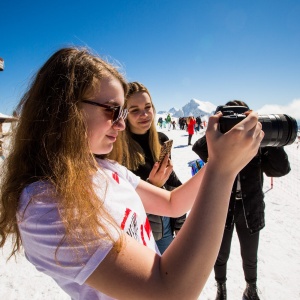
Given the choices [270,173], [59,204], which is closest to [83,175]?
[59,204]

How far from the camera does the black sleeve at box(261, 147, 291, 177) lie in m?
2.17

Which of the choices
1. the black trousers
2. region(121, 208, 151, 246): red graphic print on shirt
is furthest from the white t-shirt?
the black trousers

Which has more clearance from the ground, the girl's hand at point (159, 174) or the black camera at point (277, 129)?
the black camera at point (277, 129)

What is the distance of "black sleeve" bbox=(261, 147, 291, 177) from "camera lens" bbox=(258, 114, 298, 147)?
35.9 inches

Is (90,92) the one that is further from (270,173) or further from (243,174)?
(270,173)

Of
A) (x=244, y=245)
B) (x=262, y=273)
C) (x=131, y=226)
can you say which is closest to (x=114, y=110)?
(x=131, y=226)

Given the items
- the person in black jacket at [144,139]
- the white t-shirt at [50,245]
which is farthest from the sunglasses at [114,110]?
the person in black jacket at [144,139]

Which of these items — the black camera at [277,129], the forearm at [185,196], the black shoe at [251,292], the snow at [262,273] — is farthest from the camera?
the snow at [262,273]

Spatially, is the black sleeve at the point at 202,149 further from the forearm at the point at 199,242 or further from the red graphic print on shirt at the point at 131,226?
the forearm at the point at 199,242

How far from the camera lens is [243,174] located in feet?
7.50

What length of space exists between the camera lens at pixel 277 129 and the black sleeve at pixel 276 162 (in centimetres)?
91

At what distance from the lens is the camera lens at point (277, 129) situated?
49.8 inches

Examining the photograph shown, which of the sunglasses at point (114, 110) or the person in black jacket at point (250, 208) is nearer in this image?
the sunglasses at point (114, 110)

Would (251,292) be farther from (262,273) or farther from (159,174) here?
(159,174)
